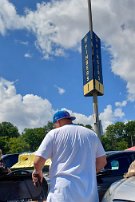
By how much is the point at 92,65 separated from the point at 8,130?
11480 cm

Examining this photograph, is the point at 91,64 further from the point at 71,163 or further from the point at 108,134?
the point at 108,134

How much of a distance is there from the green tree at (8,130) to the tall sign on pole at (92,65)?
11209cm

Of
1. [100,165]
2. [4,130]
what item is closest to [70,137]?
[100,165]

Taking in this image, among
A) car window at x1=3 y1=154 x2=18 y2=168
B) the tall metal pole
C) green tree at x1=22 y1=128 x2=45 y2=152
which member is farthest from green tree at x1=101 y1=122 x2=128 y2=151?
the tall metal pole

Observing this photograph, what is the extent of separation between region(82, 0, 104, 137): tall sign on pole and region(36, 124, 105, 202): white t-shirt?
1136 centimetres

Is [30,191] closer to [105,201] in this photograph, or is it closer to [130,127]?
[105,201]

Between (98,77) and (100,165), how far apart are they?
12.2 metres

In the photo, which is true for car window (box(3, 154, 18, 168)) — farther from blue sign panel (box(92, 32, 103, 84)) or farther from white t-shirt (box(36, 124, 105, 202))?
white t-shirt (box(36, 124, 105, 202))

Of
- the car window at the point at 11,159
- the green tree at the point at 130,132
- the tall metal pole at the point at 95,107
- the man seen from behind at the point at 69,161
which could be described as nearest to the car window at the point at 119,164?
the tall metal pole at the point at 95,107

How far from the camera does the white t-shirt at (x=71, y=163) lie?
3879mm

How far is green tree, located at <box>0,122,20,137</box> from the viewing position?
419 feet

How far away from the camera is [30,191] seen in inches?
211

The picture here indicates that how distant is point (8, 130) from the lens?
129 metres

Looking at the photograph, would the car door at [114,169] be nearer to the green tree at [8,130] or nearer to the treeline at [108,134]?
the treeline at [108,134]
